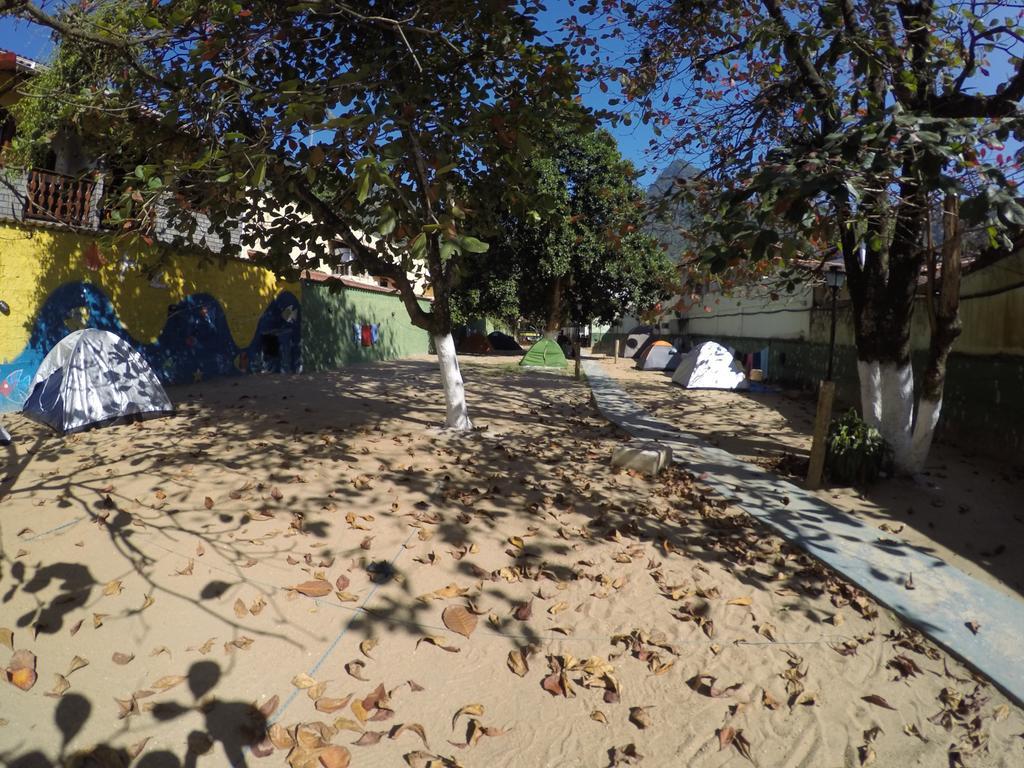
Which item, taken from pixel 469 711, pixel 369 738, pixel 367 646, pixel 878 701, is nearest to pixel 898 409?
pixel 878 701

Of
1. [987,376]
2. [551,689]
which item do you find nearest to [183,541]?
[551,689]

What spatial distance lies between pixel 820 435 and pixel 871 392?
101cm

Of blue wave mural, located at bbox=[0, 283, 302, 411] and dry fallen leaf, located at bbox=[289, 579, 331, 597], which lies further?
blue wave mural, located at bbox=[0, 283, 302, 411]

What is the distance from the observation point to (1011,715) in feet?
9.22

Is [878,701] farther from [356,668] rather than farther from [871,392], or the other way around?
[871,392]

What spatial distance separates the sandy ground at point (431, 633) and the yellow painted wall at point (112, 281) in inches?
136

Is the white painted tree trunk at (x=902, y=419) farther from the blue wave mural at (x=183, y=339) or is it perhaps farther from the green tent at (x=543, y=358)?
the green tent at (x=543, y=358)

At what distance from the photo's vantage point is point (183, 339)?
436 inches

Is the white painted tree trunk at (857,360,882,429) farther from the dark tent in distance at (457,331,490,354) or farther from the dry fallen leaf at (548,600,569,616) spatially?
the dark tent in distance at (457,331,490,354)

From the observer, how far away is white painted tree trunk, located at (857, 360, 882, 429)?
6.39 m

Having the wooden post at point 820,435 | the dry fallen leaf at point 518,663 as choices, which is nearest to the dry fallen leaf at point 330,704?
the dry fallen leaf at point 518,663

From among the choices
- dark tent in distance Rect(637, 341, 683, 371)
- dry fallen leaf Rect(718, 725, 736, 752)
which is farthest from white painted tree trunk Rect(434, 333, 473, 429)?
dark tent in distance Rect(637, 341, 683, 371)

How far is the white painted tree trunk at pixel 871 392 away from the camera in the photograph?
6.39 m

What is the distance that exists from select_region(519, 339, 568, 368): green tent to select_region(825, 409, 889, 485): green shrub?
13.8 meters
